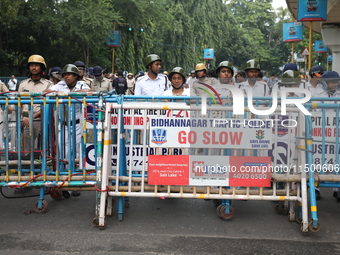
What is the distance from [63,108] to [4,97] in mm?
758

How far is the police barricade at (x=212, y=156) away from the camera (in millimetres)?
4973

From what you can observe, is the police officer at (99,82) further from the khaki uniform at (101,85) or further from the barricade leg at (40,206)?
the barricade leg at (40,206)

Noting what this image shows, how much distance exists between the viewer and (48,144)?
5891 mm

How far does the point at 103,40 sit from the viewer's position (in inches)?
1114

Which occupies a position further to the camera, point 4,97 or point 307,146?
point 4,97

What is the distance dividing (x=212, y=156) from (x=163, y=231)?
104cm

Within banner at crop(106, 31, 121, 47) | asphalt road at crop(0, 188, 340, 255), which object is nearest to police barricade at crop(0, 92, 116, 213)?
asphalt road at crop(0, 188, 340, 255)

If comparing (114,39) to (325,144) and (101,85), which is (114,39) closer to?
(101,85)

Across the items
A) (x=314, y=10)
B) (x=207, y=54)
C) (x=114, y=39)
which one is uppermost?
(x=207, y=54)

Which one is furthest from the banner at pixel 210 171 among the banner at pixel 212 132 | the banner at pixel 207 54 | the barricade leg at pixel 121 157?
the banner at pixel 207 54

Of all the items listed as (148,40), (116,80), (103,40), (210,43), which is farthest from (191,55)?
(116,80)

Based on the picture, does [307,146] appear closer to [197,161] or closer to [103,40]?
[197,161]

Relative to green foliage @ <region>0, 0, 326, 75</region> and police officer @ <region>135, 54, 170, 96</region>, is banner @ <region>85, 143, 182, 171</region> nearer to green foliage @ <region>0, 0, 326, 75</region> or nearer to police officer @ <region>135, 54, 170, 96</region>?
police officer @ <region>135, 54, 170, 96</region>

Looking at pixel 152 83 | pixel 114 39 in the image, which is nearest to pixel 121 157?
pixel 152 83
